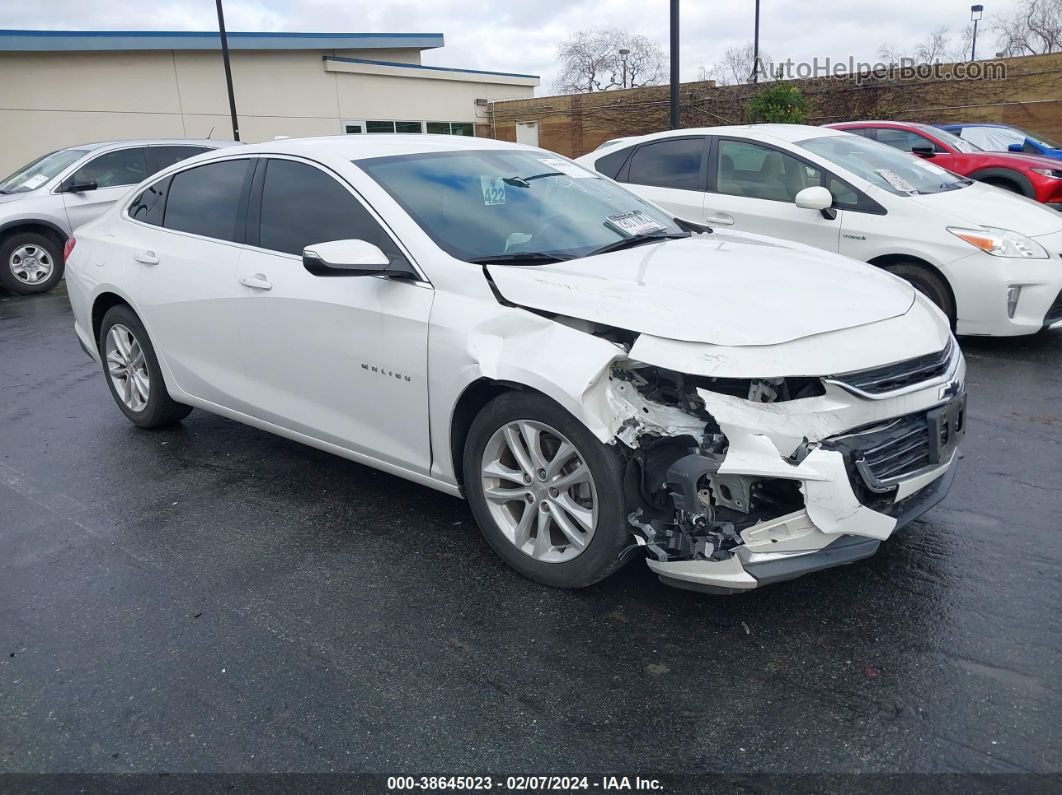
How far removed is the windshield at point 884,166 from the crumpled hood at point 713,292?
11.6 ft

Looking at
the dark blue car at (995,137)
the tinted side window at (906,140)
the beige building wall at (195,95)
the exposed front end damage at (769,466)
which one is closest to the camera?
the exposed front end damage at (769,466)

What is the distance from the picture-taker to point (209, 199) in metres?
4.70

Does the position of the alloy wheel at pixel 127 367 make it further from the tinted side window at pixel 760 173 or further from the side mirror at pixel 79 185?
the side mirror at pixel 79 185

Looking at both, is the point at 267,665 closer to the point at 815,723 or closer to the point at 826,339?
the point at 815,723

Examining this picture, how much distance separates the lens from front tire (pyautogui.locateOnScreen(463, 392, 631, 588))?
3.06 meters

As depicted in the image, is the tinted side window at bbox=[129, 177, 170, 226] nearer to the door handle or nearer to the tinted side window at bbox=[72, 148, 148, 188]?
the door handle

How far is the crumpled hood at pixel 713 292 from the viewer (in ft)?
9.82

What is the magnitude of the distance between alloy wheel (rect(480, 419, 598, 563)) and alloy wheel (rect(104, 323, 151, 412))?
9.22 ft

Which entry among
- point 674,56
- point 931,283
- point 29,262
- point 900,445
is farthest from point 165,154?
point 900,445

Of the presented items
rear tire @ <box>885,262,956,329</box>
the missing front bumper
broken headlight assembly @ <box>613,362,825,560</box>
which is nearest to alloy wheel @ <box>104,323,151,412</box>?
broken headlight assembly @ <box>613,362,825,560</box>

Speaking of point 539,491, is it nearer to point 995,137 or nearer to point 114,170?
point 114,170

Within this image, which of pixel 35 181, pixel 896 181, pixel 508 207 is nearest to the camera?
pixel 508 207

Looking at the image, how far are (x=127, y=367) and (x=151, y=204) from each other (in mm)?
1010

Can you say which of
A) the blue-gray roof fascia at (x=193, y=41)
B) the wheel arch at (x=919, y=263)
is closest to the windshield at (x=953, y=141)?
the wheel arch at (x=919, y=263)
